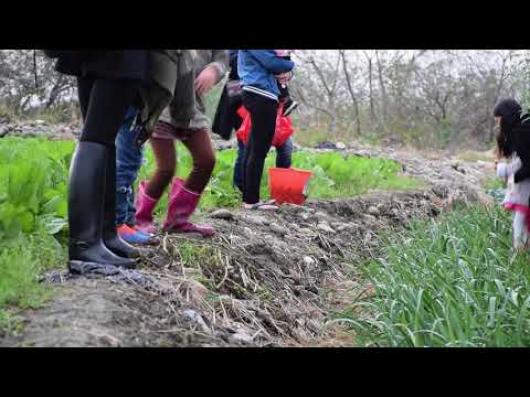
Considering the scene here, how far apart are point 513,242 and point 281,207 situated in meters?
1.44

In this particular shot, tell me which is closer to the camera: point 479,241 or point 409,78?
point 479,241

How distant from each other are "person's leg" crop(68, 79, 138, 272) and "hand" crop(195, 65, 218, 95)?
0.95 meters

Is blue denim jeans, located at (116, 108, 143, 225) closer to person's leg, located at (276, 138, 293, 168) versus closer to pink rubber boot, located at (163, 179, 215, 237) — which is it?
pink rubber boot, located at (163, 179, 215, 237)

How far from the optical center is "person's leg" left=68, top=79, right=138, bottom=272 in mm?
2047

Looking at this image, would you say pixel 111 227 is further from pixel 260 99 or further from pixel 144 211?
pixel 260 99

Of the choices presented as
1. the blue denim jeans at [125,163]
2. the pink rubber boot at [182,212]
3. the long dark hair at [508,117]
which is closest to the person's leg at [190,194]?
the pink rubber boot at [182,212]

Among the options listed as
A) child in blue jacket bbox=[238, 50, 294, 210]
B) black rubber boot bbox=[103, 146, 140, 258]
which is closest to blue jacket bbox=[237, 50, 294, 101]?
child in blue jacket bbox=[238, 50, 294, 210]

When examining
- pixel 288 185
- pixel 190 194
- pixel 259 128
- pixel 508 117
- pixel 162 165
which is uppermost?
pixel 508 117

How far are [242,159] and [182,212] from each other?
5.46 feet

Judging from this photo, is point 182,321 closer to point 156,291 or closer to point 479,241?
point 156,291

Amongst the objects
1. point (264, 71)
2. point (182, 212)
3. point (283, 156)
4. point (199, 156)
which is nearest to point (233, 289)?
point (182, 212)

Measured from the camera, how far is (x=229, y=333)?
2084mm

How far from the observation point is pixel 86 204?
2.05 m
